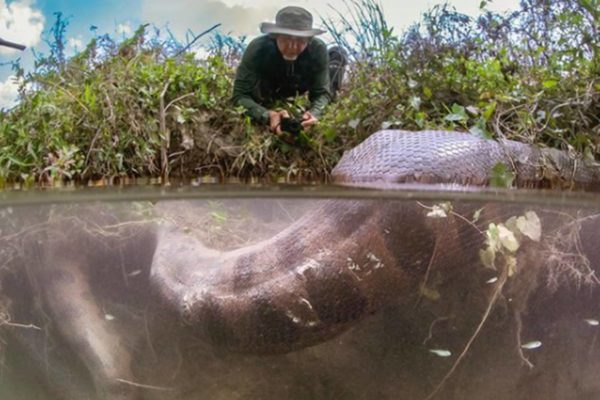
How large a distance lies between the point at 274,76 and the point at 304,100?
0.27 m

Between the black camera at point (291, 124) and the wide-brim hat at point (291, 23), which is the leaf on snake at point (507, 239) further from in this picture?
the wide-brim hat at point (291, 23)

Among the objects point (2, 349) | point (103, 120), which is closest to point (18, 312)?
point (2, 349)

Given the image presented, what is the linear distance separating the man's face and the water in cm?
118

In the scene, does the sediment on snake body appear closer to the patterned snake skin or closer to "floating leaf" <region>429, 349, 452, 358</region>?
the patterned snake skin

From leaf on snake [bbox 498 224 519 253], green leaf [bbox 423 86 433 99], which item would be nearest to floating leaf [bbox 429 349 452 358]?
leaf on snake [bbox 498 224 519 253]

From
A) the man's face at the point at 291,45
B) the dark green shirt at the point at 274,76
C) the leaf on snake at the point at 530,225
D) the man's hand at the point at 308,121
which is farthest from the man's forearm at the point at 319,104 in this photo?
the leaf on snake at the point at 530,225

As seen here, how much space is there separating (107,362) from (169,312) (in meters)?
0.43

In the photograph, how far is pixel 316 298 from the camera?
13.5ft

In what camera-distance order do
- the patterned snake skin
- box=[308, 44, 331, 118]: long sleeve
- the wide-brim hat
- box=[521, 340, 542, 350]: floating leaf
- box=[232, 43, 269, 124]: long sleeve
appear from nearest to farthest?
the patterned snake skin
box=[521, 340, 542, 350]: floating leaf
the wide-brim hat
box=[232, 43, 269, 124]: long sleeve
box=[308, 44, 331, 118]: long sleeve

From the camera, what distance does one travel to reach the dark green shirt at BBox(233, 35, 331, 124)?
549cm

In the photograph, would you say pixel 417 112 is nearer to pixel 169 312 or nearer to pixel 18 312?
pixel 169 312

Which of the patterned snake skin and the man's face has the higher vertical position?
the man's face

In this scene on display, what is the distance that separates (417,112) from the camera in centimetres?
523

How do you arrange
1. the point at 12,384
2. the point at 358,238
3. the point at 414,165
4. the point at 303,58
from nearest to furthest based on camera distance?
the point at 358,238
the point at 414,165
the point at 12,384
the point at 303,58
